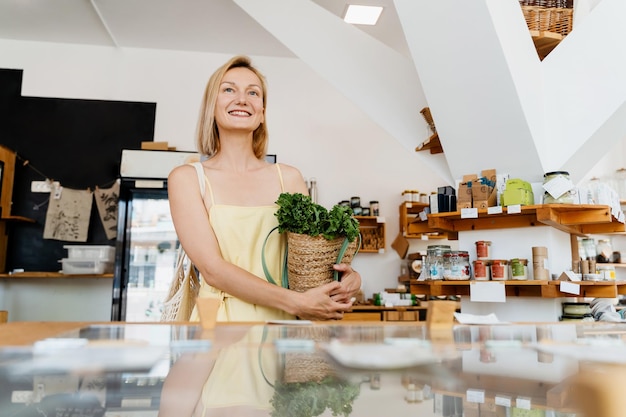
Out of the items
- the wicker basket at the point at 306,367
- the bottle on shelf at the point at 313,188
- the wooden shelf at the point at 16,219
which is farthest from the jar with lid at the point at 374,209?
the wicker basket at the point at 306,367

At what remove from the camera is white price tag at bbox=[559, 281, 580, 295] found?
8.18 feet

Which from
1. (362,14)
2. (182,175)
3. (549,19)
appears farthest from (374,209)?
(182,175)

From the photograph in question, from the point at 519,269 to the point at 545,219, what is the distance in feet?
1.06

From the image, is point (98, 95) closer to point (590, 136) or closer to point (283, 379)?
point (590, 136)

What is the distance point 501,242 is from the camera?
2943 millimetres

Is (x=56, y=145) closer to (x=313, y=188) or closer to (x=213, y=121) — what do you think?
(x=313, y=188)

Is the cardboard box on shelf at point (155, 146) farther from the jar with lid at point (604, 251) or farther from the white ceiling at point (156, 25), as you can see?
the jar with lid at point (604, 251)

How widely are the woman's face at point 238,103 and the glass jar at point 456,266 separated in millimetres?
1696

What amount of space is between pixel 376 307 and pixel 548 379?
4576 millimetres

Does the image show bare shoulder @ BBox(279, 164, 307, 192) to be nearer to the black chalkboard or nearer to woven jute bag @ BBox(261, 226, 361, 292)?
woven jute bag @ BBox(261, 226, 361, 292)

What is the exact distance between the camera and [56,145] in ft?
17.4

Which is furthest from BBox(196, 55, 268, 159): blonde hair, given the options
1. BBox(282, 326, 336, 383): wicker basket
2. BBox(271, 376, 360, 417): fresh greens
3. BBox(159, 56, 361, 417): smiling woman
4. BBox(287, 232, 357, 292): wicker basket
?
BBox(271, 376, 360, 417): fresh greens

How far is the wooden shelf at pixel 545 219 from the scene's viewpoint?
2557 mm

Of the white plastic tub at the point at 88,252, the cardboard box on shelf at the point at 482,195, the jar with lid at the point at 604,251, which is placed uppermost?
the cardboard box on shelf at the point at 482,195
